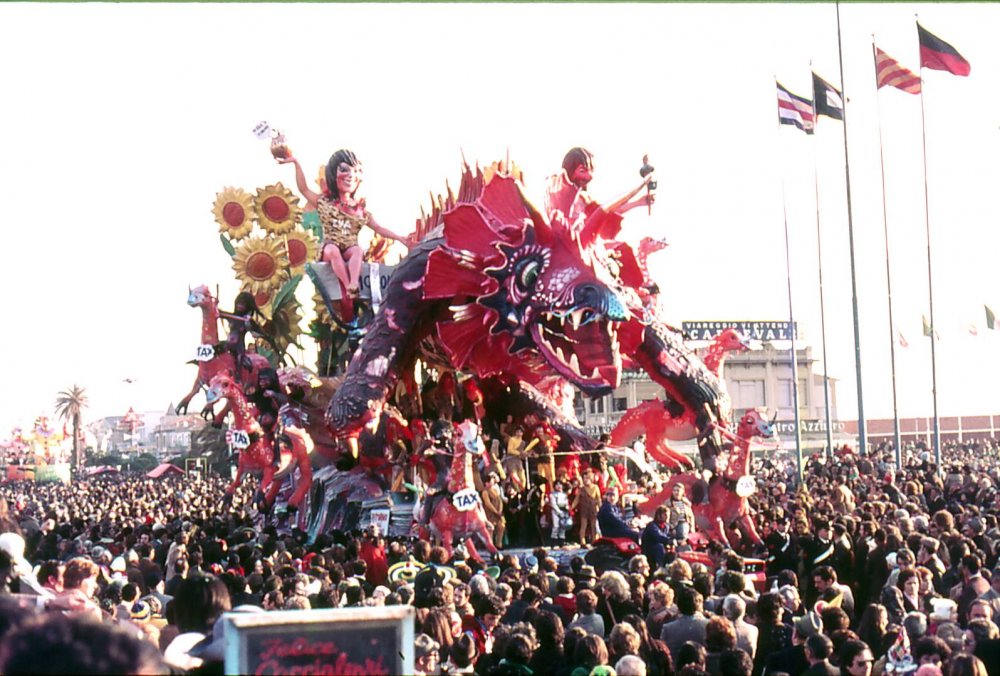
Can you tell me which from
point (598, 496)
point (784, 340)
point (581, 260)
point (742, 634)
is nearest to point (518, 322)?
point (581, 260)

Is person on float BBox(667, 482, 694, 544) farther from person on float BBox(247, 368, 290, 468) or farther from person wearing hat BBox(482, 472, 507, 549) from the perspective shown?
person on float BBox(247, 368, 290, 468)

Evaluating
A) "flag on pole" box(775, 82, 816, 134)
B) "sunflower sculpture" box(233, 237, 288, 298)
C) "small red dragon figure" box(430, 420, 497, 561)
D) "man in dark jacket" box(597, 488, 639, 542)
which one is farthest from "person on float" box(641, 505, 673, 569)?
"flag on pole" box(775, 82, 816, 134)

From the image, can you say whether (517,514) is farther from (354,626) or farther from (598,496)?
(354,626)

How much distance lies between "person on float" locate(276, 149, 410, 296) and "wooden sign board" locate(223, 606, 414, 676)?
63.7ft

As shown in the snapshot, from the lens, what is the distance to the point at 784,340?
70625mm

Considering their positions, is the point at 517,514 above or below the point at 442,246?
below

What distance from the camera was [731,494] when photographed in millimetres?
19656

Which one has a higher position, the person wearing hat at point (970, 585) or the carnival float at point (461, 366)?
the carnival float at point (461, 366)

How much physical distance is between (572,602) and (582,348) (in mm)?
10101

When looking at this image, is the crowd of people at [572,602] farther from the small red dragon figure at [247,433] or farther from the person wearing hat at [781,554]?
the small red dragon figure at [247,433]

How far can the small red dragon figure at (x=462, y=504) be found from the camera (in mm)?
18406

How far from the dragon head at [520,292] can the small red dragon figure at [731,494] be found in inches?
74.5

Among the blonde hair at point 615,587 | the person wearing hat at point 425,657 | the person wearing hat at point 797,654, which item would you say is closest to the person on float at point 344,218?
the blonde hair at point 615,587

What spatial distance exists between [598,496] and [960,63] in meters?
13.9
